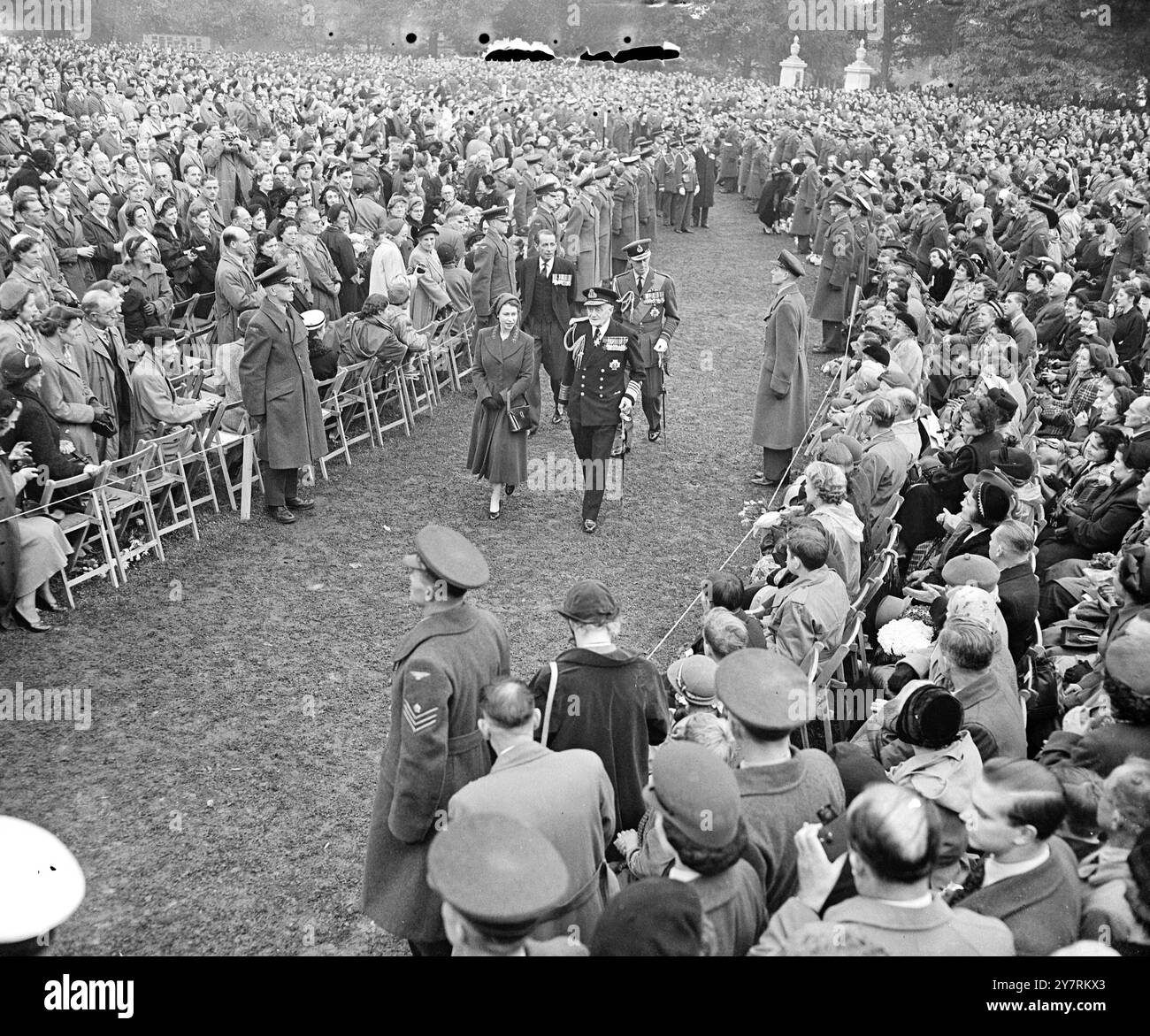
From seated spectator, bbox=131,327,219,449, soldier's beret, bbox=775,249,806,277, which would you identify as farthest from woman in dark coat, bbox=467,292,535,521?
soldier's beret, bbox=775,249,806,277

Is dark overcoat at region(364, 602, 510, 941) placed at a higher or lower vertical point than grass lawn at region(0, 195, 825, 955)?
higher

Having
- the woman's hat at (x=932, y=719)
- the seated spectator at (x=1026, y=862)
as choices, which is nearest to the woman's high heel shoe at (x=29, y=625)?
the woman's hat at (x=932, y=719)

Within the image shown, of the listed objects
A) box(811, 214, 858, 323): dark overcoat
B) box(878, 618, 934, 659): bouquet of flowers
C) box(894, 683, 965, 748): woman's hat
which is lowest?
box(878, 618, 934, 659): bouquet of flowers

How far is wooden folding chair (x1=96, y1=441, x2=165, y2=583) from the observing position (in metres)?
7.23

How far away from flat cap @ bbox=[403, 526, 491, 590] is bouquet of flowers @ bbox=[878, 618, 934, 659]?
238 cm

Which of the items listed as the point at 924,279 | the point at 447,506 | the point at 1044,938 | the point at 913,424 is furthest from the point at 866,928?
the point at 924,279

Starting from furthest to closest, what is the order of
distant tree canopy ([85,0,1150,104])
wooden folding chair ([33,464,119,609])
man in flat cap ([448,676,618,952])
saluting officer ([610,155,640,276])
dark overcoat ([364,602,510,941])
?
distant tree canopy ([85,0,1150,104])
saluting officer ([610,155,640,276])
wooden folding chair ([33,464,119,609])
dark overcoat ([364,602,510,941])
man in flat cap ([448,676,618,952])

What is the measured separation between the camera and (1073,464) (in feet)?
25.8

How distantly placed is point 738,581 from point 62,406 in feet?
14.5

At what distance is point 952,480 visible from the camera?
705cm

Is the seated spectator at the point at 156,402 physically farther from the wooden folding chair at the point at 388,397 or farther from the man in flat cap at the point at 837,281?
the man in flat cap at the point at 837,281

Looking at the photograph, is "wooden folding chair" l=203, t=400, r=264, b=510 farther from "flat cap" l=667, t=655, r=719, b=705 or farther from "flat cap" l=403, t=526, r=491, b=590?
"flat cap" l=667, t=655, r=719, b=705

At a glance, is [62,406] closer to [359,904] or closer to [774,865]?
[359,904]

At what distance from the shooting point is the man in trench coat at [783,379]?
955 cm
